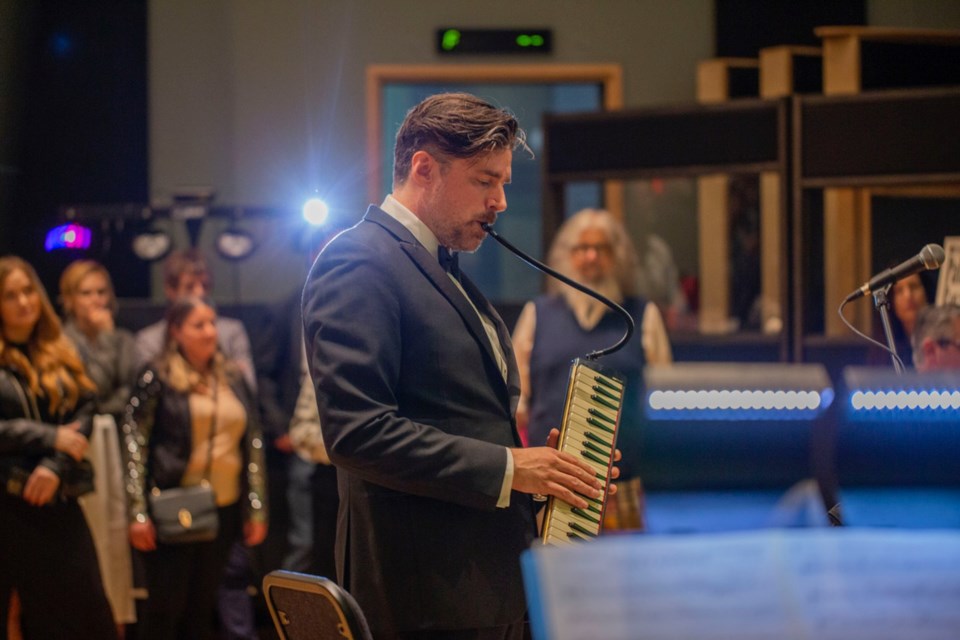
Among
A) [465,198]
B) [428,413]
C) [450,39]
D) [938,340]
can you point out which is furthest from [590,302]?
[450,39]

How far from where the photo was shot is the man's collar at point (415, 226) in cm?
207

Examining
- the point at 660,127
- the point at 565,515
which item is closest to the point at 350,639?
the point at 565,515

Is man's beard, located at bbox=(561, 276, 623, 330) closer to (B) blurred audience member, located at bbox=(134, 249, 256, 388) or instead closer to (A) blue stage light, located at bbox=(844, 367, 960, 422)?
(B) blurred audience member, located at bbox=(134, 249, 256, 388)

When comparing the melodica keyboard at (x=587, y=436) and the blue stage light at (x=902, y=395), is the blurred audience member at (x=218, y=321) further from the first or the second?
the blue stage light at (x=902, y=395)

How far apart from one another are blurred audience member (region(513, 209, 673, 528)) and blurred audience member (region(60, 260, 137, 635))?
1.64 m

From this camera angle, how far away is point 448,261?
2117mm

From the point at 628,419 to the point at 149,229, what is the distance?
262 cm

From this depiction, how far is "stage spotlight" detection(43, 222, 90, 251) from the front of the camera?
219 inches

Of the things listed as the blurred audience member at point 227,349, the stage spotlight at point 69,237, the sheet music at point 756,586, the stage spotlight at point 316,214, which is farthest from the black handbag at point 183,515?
the sheet music at point 756,586

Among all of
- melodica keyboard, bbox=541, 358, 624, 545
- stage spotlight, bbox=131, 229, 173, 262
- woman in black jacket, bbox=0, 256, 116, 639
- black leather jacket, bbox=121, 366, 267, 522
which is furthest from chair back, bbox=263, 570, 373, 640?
stage spotlight, bbox=131, 229, 173, 262

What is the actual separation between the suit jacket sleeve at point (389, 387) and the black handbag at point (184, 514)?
2138 mm

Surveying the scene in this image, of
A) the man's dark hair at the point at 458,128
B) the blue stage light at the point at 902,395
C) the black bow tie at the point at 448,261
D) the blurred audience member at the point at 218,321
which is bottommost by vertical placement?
the blurred audience member at the point at 218,321

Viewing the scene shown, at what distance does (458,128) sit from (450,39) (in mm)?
4373

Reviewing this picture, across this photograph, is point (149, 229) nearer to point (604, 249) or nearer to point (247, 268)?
point (247, 268)
